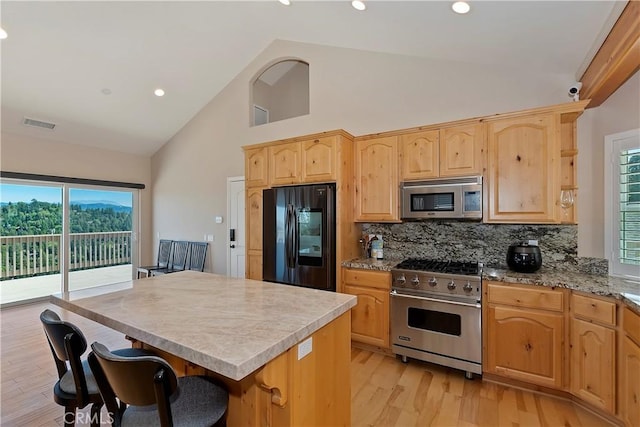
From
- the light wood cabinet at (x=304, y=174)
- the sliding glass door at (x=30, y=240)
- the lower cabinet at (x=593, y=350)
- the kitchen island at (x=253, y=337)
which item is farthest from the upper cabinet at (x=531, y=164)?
the sliding glass door at (x=30, y=240)

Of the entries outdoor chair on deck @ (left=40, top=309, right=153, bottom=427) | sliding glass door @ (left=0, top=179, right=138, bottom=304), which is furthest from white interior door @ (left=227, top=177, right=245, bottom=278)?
outdoor chair on deck @ (left=40, top=309, right=153, bottom=427)

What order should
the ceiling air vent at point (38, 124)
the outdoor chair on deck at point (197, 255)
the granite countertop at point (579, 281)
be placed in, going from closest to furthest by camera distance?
the granite countertop at point (579, 281) < the ceiling air vent at point (38, 124) < the outdoor chair on deck at point (197, 255)

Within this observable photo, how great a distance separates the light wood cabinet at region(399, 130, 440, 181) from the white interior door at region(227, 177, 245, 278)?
2733mm

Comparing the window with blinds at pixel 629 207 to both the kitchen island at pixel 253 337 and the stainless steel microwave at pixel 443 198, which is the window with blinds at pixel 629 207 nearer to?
the stainless steel microwave at pixel 443 198

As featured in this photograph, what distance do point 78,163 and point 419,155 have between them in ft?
18.5

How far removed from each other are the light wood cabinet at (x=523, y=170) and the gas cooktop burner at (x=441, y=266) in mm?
494

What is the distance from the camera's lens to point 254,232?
12.5 feet

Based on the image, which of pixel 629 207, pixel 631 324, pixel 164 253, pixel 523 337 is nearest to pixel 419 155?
pixel 629 207

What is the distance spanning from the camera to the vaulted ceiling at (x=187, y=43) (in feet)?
7.52

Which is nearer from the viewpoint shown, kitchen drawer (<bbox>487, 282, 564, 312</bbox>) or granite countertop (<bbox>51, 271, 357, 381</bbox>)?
granite countertop (<bbox>51, 271, 357, 381</bbox>)

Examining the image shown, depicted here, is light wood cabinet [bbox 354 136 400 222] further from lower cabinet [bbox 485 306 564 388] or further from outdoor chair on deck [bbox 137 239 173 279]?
outdoor chair on deck [bbox 137 239 173 279]

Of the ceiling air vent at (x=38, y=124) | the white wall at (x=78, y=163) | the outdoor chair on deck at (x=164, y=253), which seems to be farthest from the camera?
the outdoor chair on deck at (x=164, y=253)

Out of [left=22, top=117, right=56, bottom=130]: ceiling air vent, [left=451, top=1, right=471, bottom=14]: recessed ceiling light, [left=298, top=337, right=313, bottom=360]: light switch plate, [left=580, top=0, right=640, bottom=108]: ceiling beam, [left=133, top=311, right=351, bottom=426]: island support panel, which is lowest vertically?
[left=133, top=311, right=351, bottom=426]: island support panel

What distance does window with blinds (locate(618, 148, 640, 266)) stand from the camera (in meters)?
2.31
